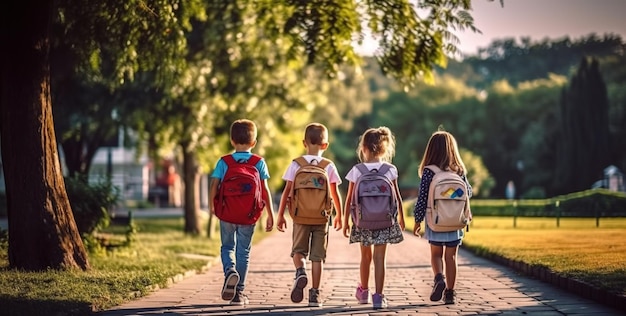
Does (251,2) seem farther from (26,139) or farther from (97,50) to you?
(26,139)

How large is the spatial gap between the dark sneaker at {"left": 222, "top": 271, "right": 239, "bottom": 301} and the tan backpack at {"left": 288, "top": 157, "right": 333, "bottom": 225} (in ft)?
2.63

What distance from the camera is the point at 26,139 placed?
1177 cm

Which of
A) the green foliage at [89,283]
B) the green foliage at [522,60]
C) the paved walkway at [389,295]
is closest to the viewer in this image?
the green foliage at [89,283]

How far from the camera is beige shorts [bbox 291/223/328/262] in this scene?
927 centimetres

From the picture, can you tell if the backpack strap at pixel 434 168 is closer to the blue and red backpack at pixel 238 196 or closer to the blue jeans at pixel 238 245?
the blue and red backpack at pixel 238 196

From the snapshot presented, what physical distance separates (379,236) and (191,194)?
811 inches

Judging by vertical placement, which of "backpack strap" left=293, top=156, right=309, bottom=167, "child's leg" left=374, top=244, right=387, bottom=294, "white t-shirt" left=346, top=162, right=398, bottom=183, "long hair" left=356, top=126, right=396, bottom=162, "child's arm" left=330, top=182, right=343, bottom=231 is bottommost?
"child's leg" left=374, top=244, right=387, bottom=294

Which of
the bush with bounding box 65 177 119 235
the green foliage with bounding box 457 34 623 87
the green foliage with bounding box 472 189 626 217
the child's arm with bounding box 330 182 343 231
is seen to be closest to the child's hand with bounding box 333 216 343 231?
the child's arm with bounding box 330 182 343 231

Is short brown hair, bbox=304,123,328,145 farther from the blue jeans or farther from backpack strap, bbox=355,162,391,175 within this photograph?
the blue jeans

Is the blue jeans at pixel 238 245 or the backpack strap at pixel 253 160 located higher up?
the backpack strap at pixel 253 160

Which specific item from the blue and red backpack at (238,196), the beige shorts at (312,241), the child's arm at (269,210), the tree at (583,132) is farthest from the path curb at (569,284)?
the tree at (583,132)

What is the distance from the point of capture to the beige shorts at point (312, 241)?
30.4 ft

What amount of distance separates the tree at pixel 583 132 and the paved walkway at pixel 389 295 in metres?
18.8

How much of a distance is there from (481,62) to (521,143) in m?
32.5
